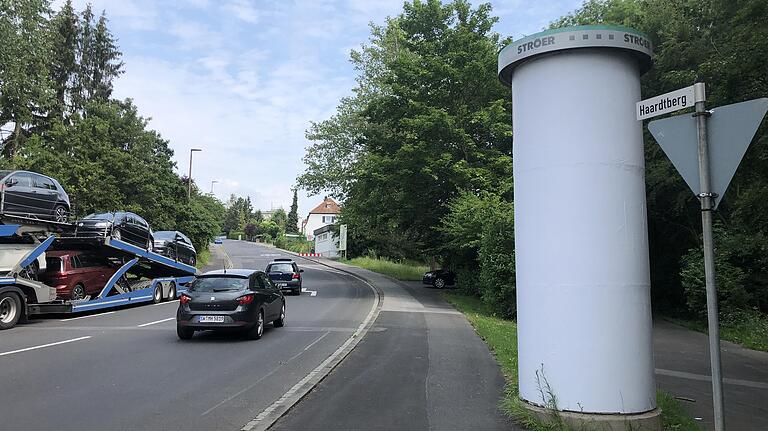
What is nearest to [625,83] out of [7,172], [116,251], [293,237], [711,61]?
[711,61]

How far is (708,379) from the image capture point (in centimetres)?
935

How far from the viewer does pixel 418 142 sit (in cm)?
2731

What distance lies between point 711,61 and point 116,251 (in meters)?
17.8

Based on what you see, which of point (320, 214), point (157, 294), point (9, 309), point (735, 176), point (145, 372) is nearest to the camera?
point (145, 372)

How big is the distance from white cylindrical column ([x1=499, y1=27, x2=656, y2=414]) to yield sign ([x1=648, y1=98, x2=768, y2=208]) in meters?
1.30

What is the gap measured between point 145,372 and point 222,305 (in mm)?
3425

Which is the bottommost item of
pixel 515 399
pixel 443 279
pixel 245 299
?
pixel 515 399

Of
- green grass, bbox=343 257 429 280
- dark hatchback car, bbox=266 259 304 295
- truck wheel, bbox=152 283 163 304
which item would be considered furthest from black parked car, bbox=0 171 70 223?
green grass, bbox=343 257 429 280

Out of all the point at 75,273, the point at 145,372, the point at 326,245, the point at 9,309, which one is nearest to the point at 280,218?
the point at 326,245

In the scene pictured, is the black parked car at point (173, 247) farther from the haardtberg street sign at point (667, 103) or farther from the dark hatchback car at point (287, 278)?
the haardtberg street sign at point (667, 103)

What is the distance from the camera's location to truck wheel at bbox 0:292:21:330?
565 inches

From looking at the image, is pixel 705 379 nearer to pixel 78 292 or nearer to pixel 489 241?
pixel 489 241

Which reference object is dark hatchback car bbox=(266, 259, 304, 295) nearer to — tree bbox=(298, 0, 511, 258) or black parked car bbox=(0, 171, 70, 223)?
tree bbox=(298, 0, 511, 258)

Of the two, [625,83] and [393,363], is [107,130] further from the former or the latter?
[625,83]
